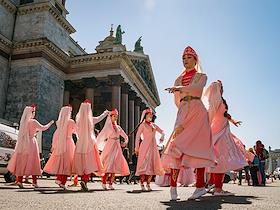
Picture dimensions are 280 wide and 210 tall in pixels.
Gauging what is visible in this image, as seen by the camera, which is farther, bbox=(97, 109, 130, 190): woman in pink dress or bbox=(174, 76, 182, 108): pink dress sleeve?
bbox=(97, 109, 130, 190): woman in pink dress

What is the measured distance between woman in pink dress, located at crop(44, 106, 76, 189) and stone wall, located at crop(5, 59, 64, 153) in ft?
61.7

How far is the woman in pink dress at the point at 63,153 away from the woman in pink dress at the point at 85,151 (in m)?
0.51

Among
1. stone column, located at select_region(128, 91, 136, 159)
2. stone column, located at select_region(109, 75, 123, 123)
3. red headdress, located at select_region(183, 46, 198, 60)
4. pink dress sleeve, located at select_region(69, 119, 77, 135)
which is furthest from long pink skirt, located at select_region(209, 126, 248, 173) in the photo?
stone column, located at select_region(128, 91, 136, 159)

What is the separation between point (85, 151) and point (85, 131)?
54cm

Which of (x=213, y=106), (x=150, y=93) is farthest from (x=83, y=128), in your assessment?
(x=150, y=93)

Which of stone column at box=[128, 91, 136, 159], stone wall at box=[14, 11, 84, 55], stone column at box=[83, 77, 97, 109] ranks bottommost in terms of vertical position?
stone column at box=[128, 91, 136, 159]

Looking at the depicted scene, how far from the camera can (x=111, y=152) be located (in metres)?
9.46

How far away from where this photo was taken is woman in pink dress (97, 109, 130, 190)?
9.30 metres

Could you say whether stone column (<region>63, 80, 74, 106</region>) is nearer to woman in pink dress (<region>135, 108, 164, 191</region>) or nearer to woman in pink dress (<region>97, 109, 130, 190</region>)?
woman in pink dress (<region>97, 109, 130, 190</region>)

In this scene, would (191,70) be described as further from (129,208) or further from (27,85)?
(27,85)

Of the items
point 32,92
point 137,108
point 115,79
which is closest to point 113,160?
point 32,92

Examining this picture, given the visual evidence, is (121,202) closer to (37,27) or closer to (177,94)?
(177,94)

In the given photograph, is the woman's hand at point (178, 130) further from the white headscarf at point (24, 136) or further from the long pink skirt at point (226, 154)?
the white headscarf at point (24, 136)

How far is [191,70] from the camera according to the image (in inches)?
214
